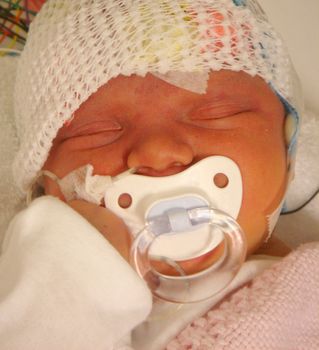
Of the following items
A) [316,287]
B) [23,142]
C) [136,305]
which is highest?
[23,142]

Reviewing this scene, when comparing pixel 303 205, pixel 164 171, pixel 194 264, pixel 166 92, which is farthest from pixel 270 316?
pixel 303 205

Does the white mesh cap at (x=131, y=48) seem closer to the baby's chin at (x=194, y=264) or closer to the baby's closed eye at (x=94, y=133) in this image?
the baby's closed eye at (x=94, y=133)

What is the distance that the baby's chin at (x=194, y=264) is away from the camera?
0.87 m

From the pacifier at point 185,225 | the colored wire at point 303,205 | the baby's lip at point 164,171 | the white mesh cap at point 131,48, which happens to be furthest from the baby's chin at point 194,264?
the colored wire at point 303,205

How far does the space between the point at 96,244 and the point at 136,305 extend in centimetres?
10

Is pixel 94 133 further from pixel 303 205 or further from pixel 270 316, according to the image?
pixel 303 205

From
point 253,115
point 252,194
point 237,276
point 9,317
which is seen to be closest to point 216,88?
point 253,115

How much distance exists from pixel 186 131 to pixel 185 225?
0.47 feet

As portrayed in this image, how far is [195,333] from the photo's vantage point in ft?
2.65

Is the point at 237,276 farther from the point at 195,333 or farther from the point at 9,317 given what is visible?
the point at 9,317

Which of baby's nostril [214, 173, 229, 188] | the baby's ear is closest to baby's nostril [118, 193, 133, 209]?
baby's nostril [214, 173, 229, 188]

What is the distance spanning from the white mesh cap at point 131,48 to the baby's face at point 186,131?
0.03m

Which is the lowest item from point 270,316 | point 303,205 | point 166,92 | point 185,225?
point 303,205

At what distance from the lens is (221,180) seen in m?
0.85
